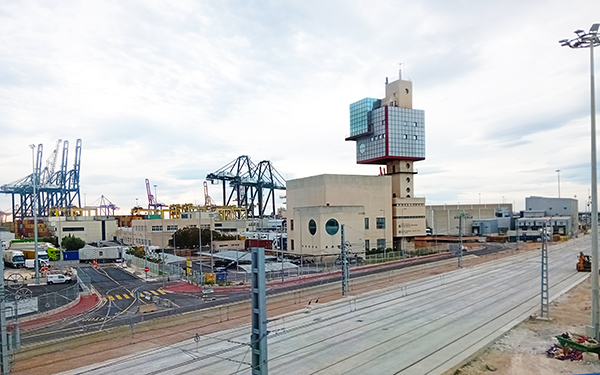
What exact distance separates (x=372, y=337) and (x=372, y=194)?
4673 cm

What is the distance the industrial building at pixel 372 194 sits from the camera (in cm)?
5816

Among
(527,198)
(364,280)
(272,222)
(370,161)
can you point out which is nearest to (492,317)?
(364,280)

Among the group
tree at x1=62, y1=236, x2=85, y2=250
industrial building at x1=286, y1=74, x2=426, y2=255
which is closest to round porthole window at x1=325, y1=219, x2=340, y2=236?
industrial building at x1=286, y1=74, x2=426, y2=255

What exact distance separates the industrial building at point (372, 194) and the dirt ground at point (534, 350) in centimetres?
3461

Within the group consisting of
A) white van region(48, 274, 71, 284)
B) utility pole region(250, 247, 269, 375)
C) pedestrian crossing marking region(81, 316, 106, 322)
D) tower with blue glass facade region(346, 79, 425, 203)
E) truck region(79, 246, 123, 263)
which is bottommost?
truck region(79, 246, 123, 263)

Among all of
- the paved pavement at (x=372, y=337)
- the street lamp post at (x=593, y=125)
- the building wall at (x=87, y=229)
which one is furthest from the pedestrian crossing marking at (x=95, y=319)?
the building wall at (x=87, y=229)

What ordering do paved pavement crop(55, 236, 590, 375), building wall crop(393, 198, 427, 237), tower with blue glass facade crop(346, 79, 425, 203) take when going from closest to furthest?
paved pavement crop(55, 236, 590, 375) < building wall crop(393, 198, 427, 237) < tower with blue glass facade crop(346, 79, 425, 203)

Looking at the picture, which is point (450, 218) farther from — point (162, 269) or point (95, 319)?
point (95, 319)

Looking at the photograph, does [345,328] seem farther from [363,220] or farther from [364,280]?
[363,220]

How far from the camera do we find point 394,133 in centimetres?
7188

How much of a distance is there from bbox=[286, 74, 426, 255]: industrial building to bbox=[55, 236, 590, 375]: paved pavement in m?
25.7

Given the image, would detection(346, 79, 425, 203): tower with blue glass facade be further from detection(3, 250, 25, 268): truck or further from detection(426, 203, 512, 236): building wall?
detection(3, 250, 25, 268): truck

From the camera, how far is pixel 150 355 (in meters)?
17.3

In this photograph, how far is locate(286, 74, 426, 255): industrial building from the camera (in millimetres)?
58156
